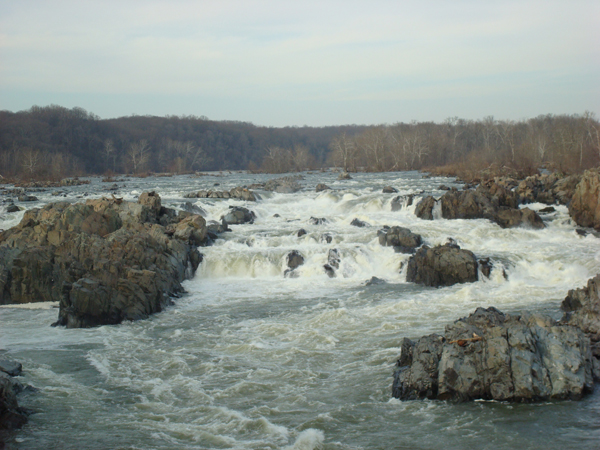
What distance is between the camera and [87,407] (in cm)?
862

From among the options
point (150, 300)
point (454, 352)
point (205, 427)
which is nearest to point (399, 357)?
point (454, 352)

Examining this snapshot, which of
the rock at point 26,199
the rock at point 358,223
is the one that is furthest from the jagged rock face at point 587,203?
the rock at point 26,199

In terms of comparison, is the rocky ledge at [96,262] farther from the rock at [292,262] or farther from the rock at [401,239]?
the rock at [401,239]

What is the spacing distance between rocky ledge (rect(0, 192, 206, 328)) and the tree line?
28815 millimetres

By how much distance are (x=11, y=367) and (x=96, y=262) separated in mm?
5512

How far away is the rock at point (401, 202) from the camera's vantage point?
90.0 ft

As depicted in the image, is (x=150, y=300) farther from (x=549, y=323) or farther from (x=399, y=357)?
(x=549, y=323)

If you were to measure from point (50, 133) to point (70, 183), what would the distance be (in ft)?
148

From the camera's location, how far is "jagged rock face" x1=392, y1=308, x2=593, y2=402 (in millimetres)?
8281

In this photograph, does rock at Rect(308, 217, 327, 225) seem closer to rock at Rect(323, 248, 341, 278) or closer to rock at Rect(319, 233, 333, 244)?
rock at Rect(319, 233, 333, 244)

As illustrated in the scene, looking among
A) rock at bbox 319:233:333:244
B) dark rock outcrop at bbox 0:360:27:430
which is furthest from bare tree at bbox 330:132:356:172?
dark rock outcrop at bbox 0:360:27:430

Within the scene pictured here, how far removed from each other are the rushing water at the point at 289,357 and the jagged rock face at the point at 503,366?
0.75 feet

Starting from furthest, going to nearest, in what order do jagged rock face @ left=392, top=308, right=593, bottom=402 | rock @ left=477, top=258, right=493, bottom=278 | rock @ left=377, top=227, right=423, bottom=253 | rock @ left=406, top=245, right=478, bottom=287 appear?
rock @ left=377, top=227, right=423, bottom=253, rock @ left=477, top=258, right=493, bottom=278, rock @ left=406, top=245, right=478, bottom=287, jagged rock face @ left=392, top=308, right=593, bottom=402

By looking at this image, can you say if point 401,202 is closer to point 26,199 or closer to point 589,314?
point 589,314
